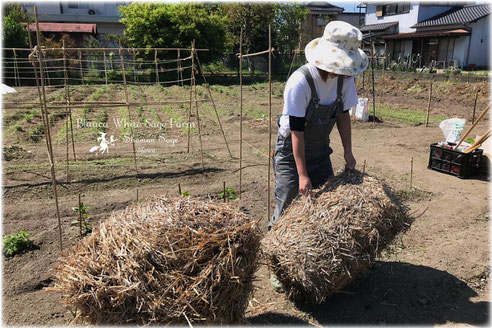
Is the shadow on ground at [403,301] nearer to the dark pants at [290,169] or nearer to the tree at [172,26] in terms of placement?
the dark pants at [290,169]

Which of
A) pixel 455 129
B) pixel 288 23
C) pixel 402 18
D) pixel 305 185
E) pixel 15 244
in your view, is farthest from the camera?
pixel 288 23

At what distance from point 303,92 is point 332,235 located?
93 cm

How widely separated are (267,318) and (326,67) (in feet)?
5.67

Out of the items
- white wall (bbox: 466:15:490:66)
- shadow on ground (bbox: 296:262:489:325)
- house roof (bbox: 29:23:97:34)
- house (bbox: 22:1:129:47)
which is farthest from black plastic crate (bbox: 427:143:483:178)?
house roof (bbox: 29:23:97:34)

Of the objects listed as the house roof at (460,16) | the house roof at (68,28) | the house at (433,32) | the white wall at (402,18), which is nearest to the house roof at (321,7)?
the house at (433,32)

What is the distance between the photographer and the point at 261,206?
4719 mm

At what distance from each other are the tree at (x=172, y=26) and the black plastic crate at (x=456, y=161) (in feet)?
52.2

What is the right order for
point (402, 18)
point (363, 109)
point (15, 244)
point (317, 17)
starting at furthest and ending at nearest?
point (317, 17) < point (402, 18) < point (363, 109) < point (15, 244)

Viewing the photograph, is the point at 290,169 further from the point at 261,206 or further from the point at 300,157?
the point at 261,206

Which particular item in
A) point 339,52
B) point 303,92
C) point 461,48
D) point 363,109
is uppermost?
point 461,48

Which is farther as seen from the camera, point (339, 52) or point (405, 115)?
point (405, 115)

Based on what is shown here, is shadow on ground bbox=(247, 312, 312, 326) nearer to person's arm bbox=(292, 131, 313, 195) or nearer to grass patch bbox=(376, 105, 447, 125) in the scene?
person's arm bbox=(292, 131, 313, 195)

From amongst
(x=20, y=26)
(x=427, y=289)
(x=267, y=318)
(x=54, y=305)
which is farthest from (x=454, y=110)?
(x=20, y=26)

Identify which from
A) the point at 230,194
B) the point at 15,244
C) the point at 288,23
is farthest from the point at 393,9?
the point at 15,244
